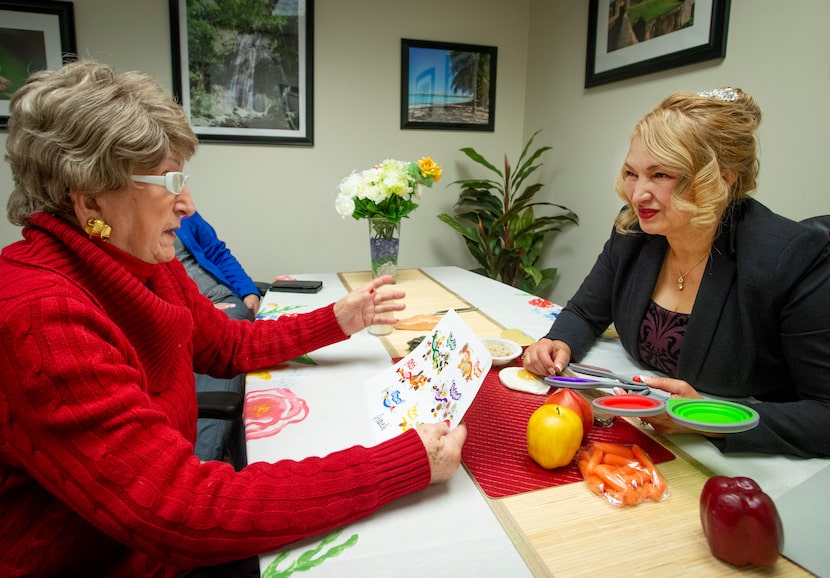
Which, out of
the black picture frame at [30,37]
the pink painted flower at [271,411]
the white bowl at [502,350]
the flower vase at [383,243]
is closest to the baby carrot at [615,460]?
the white bowl at [502,350]

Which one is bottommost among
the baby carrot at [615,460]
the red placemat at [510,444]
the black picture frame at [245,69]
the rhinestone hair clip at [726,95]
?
the red placemat at [510,444]

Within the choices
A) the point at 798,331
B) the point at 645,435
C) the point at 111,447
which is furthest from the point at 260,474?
the point at 798,331

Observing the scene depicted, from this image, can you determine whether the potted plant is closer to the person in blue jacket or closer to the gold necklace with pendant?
the person in blue jacket

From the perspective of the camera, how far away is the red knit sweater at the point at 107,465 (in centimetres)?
63

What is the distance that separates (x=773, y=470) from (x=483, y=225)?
256 cm

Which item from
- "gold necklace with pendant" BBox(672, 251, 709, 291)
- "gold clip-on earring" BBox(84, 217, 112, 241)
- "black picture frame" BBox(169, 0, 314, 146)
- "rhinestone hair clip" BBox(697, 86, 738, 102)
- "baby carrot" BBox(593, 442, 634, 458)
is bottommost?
"baby carrot" BBox(593, 442, 634, 458)

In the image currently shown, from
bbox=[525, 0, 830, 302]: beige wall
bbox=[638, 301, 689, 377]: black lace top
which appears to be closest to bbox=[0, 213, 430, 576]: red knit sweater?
bbox=[638, 301, 689, 377]: black lace top

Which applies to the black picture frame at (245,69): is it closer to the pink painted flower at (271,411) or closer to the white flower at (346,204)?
the white flower at (346,204)

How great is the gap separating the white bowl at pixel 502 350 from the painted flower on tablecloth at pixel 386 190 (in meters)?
0.75

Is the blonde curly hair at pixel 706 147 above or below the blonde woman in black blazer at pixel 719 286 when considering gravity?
above

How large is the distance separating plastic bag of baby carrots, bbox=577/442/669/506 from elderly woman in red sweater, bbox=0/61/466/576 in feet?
0.66

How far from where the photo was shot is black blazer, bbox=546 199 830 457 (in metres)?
0.85

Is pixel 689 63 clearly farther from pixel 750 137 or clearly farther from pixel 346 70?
pixel 346 70

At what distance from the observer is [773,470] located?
81 cm
